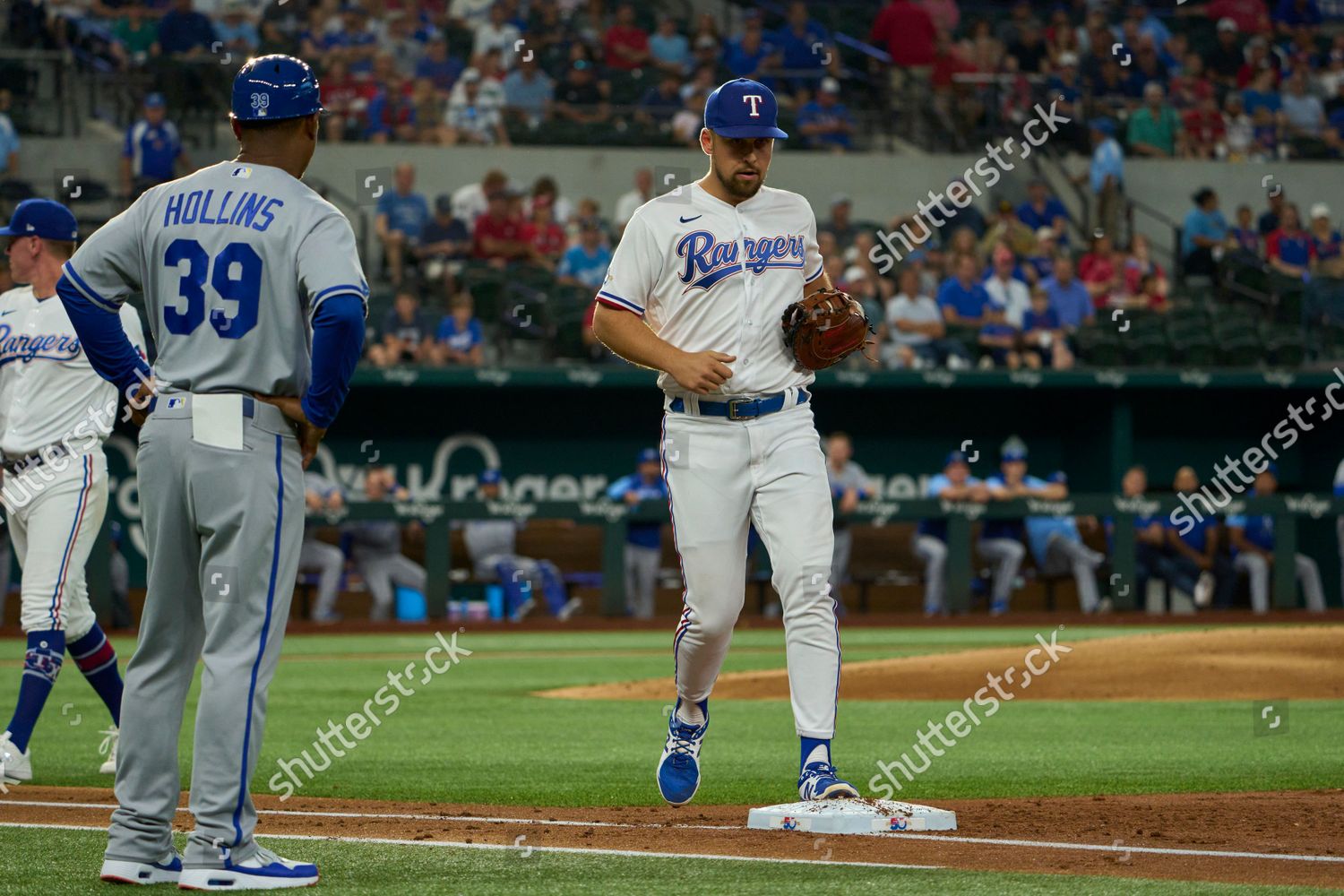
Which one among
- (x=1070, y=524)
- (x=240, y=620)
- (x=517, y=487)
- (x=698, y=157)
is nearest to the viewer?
(x=240, y=620)

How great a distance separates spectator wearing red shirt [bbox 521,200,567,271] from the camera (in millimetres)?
18438

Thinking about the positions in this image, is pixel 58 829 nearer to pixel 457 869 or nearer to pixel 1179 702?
pixel 457 869

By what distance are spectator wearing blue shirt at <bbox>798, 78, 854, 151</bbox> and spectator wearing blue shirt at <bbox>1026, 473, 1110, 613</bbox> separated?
561 cm

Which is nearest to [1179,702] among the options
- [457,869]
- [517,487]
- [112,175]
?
[457,869]

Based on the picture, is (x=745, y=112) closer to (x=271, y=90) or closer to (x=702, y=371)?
(x=702, y=371)

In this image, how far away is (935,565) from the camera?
1767 centimetres

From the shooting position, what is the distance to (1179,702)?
10.1 meters

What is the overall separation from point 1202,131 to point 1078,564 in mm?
7322

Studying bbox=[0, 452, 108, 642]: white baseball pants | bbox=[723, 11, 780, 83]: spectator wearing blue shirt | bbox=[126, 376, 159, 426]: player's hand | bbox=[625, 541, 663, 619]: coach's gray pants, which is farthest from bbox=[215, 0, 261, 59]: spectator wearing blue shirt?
bbox=[126, 376, 159, 426]: player's hand

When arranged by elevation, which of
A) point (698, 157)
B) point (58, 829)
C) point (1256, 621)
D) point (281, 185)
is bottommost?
point (1256, 621)

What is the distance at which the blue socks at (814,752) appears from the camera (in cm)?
511

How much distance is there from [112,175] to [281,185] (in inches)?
617

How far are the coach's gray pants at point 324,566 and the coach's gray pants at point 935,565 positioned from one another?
18.9ft

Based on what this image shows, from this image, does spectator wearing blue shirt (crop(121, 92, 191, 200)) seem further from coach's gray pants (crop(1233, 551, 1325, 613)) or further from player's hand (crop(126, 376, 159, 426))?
player's hand (crop(126, 376, 159, 426))
